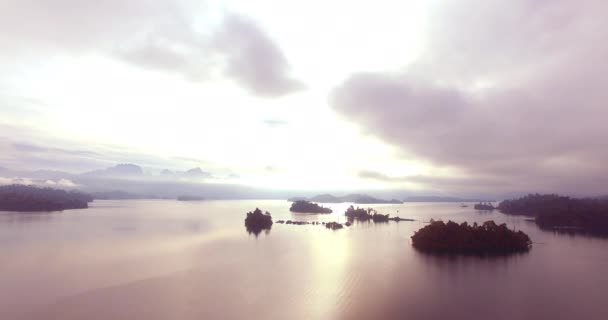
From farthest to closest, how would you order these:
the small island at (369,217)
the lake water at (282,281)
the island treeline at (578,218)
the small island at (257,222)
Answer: the small island at (369,217) < the island treeline at (578,218) < the small island at (257,222) < the lake water at (282,281)

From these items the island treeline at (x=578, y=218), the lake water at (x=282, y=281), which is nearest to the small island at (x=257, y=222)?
the lake water at (x=282, y=281)

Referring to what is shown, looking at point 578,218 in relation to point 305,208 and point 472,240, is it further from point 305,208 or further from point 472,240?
point 305,208

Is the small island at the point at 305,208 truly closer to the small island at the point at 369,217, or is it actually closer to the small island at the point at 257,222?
the small island at the point at 369,217

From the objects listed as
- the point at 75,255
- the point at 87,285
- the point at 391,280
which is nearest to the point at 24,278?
the point at 87,285

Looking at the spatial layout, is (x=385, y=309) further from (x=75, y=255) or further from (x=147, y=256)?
(x=75, y=255)

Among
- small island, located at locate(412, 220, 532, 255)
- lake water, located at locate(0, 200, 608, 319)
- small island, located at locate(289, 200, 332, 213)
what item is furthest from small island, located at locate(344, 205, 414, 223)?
small island, located at locate(412, 220, 532, 255)

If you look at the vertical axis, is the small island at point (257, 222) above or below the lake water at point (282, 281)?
above
